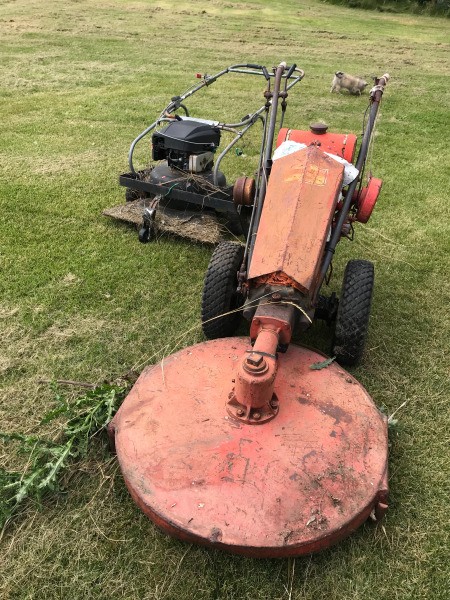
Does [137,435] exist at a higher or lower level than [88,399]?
higher

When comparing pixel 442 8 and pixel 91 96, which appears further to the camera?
pixel 442 8

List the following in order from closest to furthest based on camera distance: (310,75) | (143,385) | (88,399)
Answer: (143,385), (88,399), (310,75)

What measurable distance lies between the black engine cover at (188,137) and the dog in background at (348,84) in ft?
19.2

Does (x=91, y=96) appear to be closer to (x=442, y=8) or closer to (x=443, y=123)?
(x=443, y=123)

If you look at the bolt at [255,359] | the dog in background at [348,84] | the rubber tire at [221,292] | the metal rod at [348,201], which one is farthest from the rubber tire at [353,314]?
the dog in background at [348,84]

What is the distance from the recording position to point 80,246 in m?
4.24

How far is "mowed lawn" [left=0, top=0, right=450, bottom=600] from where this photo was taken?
2.06 m

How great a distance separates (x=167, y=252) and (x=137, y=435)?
88.6 inches

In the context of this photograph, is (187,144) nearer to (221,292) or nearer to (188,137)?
(188,137)

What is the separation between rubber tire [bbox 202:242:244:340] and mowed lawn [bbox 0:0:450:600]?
333mm

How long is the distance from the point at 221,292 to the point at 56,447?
1144 mm

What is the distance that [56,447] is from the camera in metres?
2.42

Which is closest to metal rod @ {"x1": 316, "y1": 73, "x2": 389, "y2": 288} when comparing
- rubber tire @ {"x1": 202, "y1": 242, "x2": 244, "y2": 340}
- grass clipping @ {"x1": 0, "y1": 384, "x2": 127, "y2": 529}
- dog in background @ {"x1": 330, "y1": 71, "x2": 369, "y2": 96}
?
rubber tire @ {"x1": 202, "y1": 242, "x2": 244, "y2": 340}

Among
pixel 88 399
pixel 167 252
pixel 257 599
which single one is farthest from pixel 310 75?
pixel 257 599
